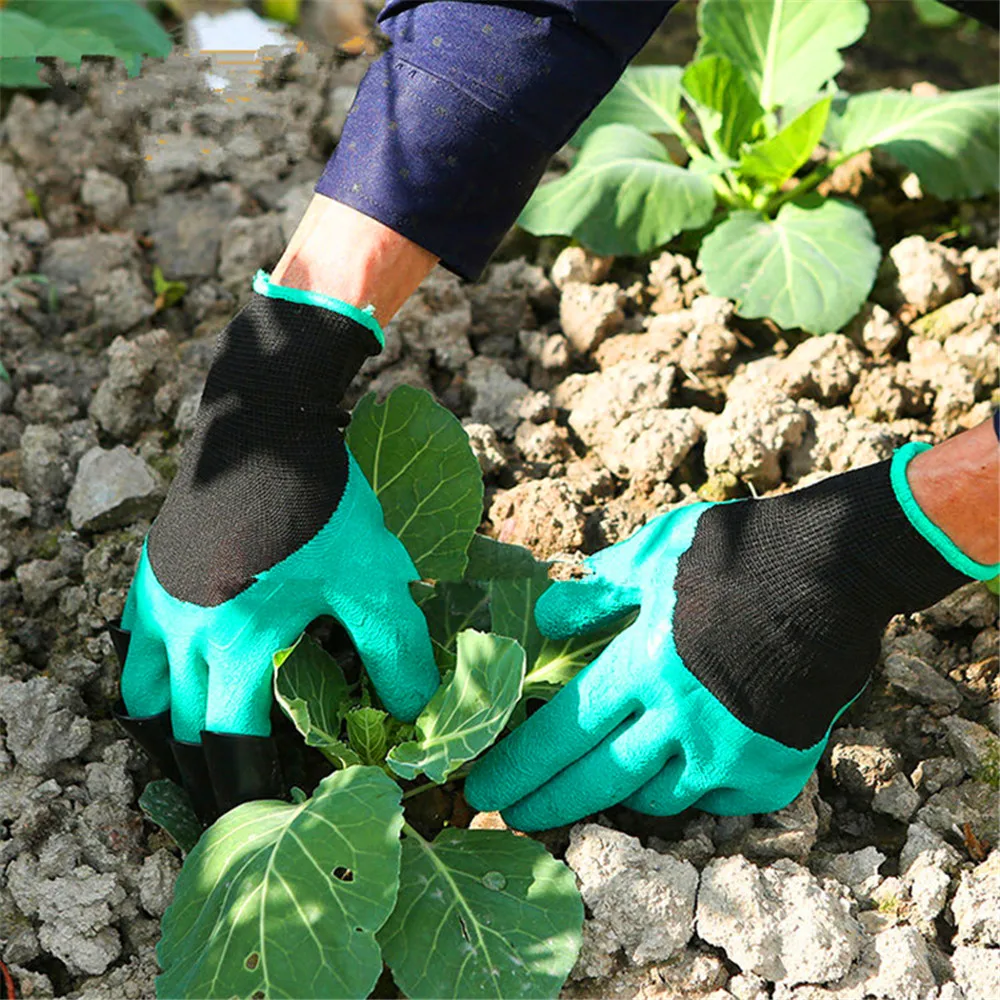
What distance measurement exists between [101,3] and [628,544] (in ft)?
6.43

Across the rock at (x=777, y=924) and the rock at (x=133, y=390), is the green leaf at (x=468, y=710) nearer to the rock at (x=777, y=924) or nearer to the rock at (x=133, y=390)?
the rock at (x=777, y=924)

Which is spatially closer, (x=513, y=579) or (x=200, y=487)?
(x=200, y=487)

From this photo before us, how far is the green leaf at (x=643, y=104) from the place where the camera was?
278 centimetres

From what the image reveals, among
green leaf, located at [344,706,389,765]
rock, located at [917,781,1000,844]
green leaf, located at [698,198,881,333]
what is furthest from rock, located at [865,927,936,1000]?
green leaf, located at [698,198,881,333]

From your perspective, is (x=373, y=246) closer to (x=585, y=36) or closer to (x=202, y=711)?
(x=585, y=36)

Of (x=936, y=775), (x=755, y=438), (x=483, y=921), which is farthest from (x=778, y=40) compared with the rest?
(x=483, y=921)

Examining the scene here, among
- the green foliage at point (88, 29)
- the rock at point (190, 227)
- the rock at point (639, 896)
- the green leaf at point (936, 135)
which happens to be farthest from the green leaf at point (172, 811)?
the green leaf at point (936, 135)

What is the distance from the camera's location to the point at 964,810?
5.86 ft

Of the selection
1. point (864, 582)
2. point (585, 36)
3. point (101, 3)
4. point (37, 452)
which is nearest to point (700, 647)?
point (864, 582)

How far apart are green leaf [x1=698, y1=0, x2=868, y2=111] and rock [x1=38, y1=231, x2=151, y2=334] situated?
1.33 meters

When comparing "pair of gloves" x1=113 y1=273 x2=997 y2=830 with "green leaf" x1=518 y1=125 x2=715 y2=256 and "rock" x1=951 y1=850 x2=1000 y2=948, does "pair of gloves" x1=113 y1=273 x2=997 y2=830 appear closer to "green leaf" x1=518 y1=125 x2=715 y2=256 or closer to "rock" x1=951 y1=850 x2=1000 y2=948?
"rock" x1=951 y1=850 x2=1000 y2=948

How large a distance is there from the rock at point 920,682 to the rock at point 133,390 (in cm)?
134

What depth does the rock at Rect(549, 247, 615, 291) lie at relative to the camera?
2.53 meters

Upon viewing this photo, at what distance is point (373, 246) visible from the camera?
1.73 meters
